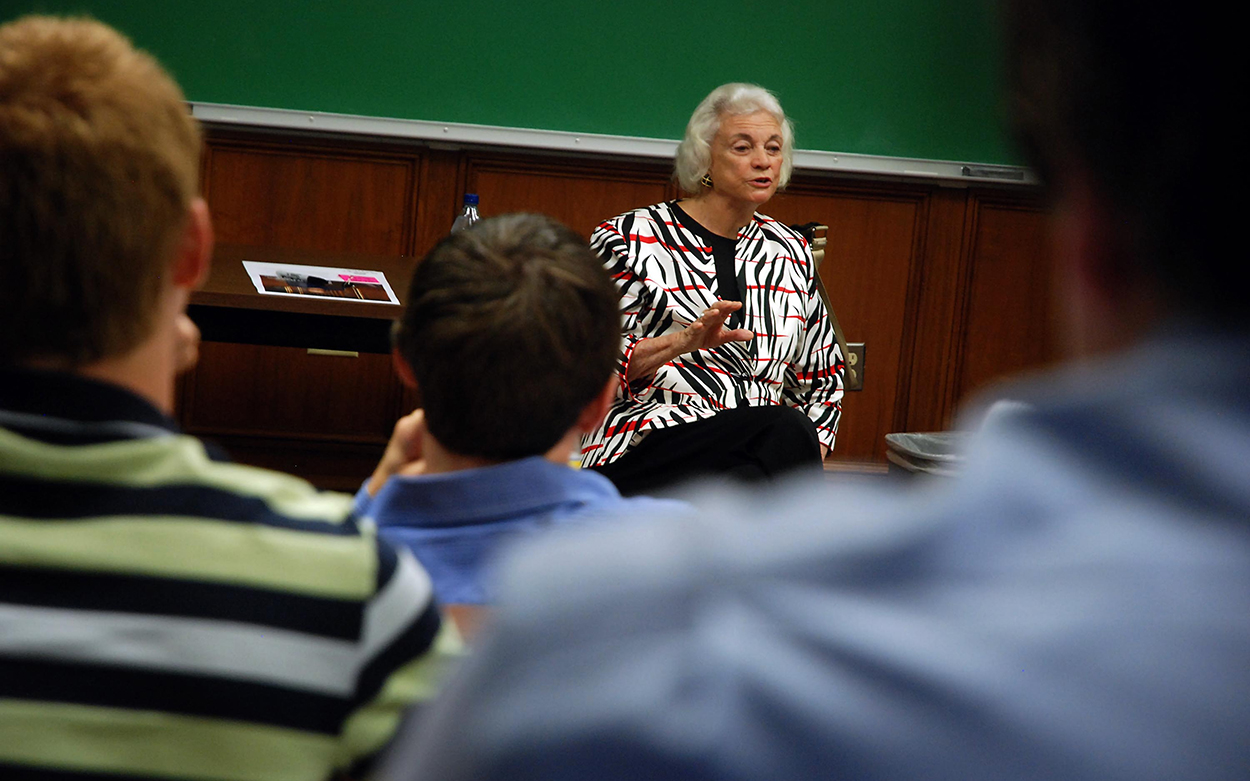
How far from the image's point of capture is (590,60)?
4965 mm

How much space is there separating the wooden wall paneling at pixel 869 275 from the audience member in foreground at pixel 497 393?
161 inches

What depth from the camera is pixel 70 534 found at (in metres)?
0.75

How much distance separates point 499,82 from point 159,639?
4388 mm

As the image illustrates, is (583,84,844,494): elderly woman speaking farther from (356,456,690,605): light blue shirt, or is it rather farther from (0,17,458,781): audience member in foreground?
(0,17,458,781): audience member in foreground

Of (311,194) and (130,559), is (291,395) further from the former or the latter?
(130,559)

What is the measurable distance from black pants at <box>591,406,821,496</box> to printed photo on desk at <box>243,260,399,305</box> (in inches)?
36.0

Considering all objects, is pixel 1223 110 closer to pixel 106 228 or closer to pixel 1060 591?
pixel 1060 591

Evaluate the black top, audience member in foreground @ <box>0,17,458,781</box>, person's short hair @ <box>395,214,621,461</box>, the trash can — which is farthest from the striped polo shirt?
the black top

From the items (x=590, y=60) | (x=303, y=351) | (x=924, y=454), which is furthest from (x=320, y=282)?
(x=590, y=60)

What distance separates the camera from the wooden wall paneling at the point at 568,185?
5062 millimetres

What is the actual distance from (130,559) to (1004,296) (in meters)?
5.15

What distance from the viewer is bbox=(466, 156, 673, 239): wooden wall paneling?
16.6 feet

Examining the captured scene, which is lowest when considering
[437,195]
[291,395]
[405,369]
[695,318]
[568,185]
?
[291,395]

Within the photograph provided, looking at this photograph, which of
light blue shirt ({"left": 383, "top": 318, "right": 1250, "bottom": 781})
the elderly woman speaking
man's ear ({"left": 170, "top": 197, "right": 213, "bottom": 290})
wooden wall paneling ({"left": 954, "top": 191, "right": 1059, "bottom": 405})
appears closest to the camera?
light blue shirt ({"left": 383, "top": 318, "right": 1250, "bottom": 781})
